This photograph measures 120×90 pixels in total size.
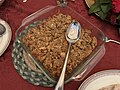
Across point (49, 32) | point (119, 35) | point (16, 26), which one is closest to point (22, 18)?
point (16, 26)

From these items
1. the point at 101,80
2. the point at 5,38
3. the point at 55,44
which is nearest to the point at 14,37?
the point at 5,38

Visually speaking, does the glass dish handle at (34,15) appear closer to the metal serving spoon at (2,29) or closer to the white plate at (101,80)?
the metal serving spoon at (2,29)

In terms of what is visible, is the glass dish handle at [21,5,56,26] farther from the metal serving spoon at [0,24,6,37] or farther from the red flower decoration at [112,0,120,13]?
the red flower decoration at [112,0,120,13]

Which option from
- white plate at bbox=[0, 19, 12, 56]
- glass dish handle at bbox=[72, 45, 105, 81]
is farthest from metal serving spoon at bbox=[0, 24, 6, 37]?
glass dish handle at bbox=[72, 45, 105, 81]

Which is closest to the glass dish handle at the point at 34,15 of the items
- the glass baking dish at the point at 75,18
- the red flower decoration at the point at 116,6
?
the glass baking dish at the point at 75,18

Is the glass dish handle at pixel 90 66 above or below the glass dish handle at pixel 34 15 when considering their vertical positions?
below

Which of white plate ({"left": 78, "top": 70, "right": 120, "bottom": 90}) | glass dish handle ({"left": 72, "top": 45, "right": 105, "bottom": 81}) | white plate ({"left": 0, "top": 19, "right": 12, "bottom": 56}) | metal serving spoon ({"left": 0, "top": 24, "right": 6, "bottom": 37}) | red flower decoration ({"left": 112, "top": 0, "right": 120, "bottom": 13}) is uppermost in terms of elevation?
metal serving spoon ({"left": 0, "top": 24, "right": 6, "bottom": 37})
